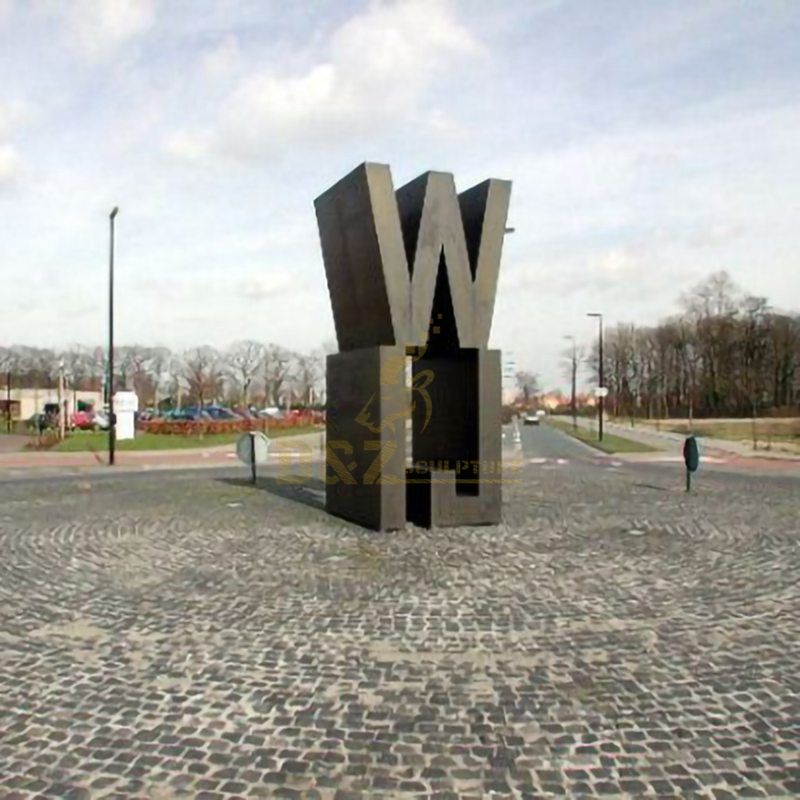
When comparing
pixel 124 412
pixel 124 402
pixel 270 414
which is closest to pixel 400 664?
pixel 124 402

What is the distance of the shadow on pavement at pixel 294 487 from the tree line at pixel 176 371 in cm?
6364

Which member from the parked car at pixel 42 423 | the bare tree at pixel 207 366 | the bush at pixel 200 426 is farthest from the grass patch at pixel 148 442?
the bare tree at pixel 207 366

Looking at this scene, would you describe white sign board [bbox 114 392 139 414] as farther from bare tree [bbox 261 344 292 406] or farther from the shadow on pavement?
bare tree [bbox 261 344 292 406]

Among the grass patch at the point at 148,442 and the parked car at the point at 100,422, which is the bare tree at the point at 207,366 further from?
the grass patch at the point at 148,442

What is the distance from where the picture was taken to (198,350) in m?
97.8

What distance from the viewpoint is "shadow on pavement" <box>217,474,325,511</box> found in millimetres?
14586

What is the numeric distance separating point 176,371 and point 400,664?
310 ft

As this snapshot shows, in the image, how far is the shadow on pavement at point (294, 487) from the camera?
14.6 meters

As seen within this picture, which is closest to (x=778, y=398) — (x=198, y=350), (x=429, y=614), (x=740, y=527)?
(x=198, y=350)

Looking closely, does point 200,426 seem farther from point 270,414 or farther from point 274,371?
point 274,371

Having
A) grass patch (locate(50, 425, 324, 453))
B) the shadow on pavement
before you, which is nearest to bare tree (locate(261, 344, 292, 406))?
grass patch (locate(50, 425, 324, 453))

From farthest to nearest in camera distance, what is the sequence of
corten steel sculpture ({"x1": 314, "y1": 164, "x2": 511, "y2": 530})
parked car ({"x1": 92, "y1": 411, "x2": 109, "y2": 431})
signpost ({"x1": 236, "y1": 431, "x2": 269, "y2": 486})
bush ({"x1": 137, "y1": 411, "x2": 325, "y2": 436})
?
parked car ({"x1": 92, "y1": 411, "x2": 109, "y2": 431}), bush ({"x1": 137, "y1": 411, "x2": 325, "y2": 436}), signpost ({"x1": 236, "y1": 431, "x2": 269, "y2": 486}), corten steel sculpture ({"x1": 314, "y1": 164, "x2": 511, "y2": 530})

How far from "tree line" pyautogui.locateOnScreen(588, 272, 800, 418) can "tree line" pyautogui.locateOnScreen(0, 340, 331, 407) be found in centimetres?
3739

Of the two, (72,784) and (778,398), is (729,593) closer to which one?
(72,784)
